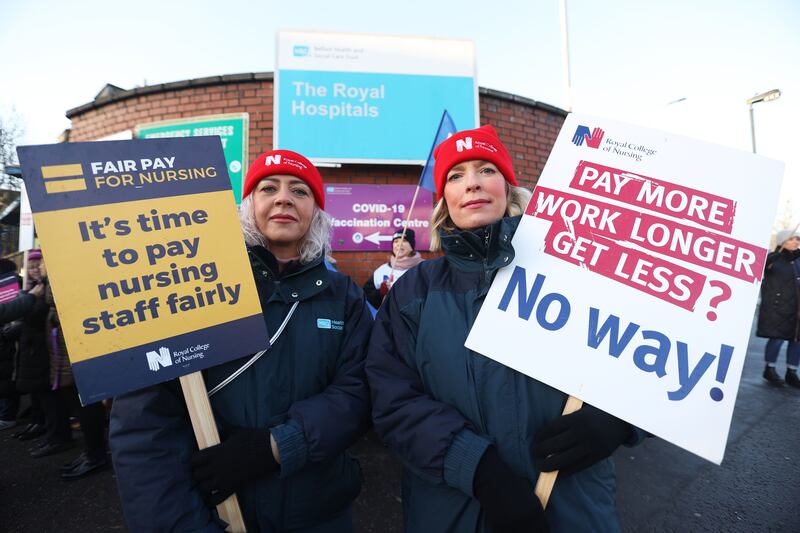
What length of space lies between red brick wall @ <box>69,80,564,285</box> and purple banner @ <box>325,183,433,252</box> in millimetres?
99

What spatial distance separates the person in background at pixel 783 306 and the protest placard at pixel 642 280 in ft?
17.0

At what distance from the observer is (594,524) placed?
3.59 feet

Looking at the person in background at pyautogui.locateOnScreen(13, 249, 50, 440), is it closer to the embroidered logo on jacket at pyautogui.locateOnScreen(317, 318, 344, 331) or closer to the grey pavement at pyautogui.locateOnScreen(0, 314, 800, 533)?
the grey pavement at pyautogui.locateOnScreen(0, 314, 800, 533)

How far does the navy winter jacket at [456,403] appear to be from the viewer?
108cm

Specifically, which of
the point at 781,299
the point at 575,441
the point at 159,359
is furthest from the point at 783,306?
the point at 159,359

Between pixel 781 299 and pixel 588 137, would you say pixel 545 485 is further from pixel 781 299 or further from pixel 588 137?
pixel 781 299

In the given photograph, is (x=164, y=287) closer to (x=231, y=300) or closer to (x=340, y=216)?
(x=231, y=300)

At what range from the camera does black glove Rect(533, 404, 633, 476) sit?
1034mm

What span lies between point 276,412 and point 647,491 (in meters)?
2.92

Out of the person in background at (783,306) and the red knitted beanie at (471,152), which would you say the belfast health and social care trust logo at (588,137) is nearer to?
the red knitted beanie at (471,152)

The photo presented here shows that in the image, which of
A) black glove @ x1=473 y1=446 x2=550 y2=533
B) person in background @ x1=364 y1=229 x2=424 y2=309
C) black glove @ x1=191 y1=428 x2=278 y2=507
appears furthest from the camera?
person in background @ x1=364 y1=229 x2=424 y2=309

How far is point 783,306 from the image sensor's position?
188 inches

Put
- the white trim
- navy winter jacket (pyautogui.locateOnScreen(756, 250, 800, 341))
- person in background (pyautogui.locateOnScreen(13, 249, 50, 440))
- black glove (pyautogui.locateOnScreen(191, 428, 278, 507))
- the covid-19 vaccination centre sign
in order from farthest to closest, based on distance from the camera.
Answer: navy winter jacket (pyautogui.locateOnScreen(756, 250, 800, 341)) → the covid-19 vaccination centre sign → person in background (pyautogui.locateOnScreen(13, 249, 50, 440)) → the white trim → black glove (pyautogui.locateOnScreen(191, 428, 278, 507))

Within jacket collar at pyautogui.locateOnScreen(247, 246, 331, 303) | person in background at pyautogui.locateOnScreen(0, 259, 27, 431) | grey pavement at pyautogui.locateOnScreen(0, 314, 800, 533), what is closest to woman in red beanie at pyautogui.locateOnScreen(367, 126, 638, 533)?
jacket collar at pyautogui.locateOnScreen(247, 246, 331, 303)
